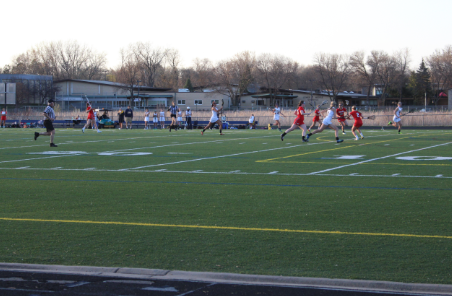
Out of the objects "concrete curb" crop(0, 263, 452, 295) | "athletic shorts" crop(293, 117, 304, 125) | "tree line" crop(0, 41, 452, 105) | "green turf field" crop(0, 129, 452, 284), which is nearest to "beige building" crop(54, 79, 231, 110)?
"tree line" crop(0, 41, 452, 105)

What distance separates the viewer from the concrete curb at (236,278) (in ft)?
14.1

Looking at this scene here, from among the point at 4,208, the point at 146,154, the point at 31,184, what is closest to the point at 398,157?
the point at 146,154

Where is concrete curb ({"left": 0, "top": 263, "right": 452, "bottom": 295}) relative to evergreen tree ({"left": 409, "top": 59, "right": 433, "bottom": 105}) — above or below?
below

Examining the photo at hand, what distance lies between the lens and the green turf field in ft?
16.8

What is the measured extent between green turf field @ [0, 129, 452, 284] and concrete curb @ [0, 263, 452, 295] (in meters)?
0.18

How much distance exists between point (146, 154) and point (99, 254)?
12.1 metres

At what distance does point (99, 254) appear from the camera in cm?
536

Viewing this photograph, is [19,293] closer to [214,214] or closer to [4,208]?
[214,214]

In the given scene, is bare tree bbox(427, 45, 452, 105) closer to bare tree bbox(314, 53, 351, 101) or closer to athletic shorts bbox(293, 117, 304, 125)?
bare tree bbox(314, 53, 351, 101)

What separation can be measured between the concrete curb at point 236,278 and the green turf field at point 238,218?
175 mm

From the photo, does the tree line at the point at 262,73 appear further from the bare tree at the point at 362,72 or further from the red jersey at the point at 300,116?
the red jersey at the point at 300,116

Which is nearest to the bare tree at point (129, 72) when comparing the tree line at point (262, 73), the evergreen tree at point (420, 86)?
the tree line at point (262, 73)

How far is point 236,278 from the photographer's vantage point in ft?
15.1

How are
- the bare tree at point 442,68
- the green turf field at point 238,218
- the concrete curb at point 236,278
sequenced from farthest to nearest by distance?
the bare tree at point 442,68
the green turf field at point 238,218
the concrete curb at point 236,278
